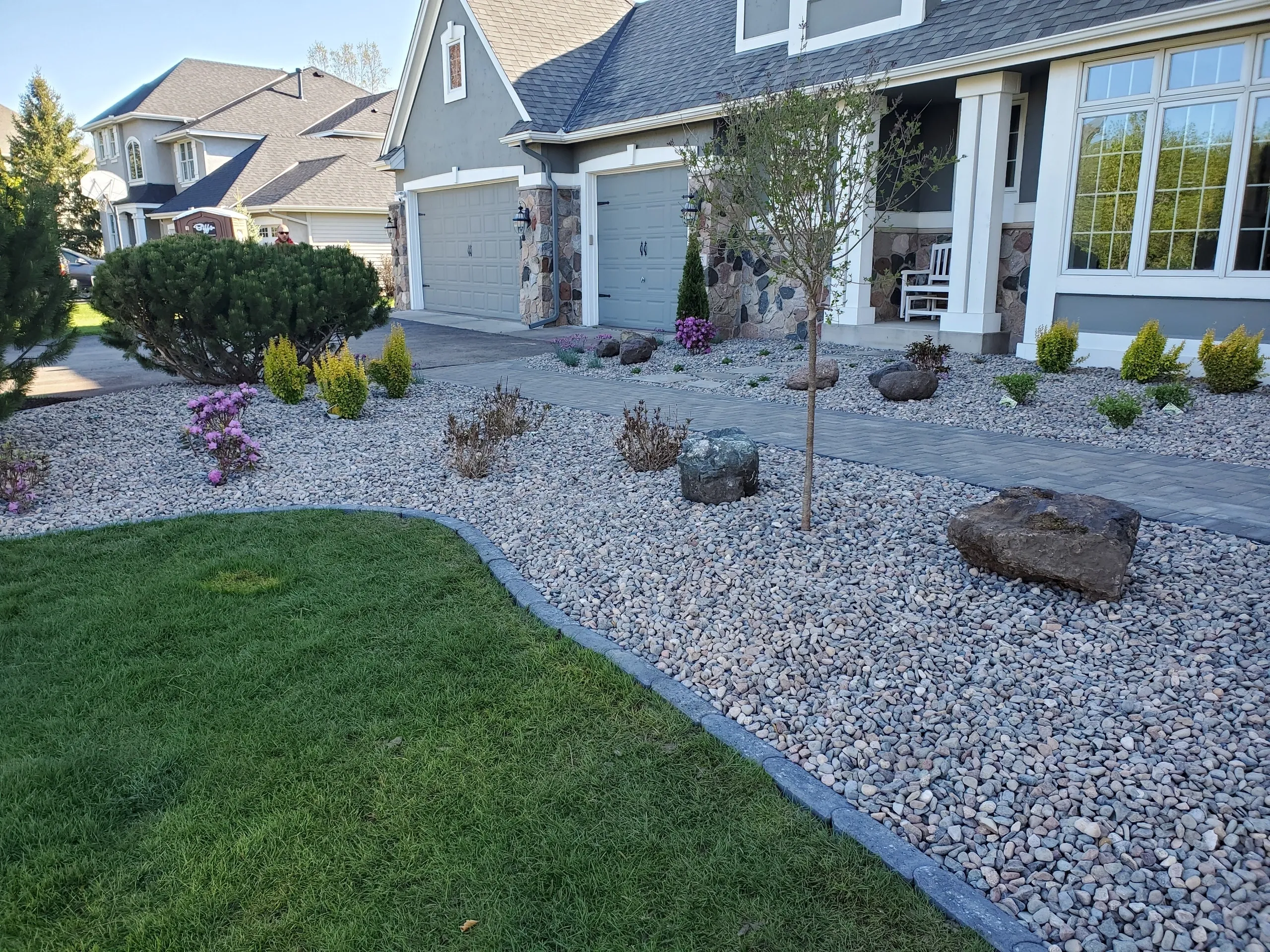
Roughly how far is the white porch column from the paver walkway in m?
3.72

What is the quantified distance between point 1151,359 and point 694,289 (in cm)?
616

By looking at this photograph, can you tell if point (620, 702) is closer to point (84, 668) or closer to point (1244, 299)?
point (84, 668)

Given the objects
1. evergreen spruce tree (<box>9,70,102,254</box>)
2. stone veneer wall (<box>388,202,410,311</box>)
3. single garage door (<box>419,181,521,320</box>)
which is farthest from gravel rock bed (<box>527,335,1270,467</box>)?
evergreen spruce tree (<box>9,70,102,254</box>)

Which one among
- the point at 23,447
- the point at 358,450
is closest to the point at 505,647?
the point at 358,450

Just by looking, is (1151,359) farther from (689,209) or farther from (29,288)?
(29,288)

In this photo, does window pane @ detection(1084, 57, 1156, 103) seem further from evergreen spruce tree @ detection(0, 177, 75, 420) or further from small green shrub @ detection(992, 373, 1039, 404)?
evergreen spruce tree @ detection(0, 177, 75, 420)

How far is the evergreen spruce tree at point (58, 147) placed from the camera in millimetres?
35844

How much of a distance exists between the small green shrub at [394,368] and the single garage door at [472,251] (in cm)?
791

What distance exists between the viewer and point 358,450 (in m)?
7.30

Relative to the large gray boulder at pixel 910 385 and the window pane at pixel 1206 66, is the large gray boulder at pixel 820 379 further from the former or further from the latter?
the window pane at pixel 1206 66

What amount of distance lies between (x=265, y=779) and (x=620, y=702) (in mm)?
1287

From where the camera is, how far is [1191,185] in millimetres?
8898

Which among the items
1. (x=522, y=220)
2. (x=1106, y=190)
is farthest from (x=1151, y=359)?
(x=522, y=220)

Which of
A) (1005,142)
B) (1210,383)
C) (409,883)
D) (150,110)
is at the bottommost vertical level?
(409,883)
